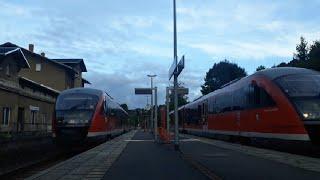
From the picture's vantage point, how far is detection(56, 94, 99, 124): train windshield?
1130 inches

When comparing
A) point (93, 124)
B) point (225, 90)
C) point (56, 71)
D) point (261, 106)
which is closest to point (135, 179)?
point (261, 106)

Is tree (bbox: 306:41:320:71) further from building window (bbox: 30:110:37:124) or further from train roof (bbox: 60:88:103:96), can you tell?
train roof (bbox: 60:88:103:96)

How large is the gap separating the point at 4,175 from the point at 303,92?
11.9 meters

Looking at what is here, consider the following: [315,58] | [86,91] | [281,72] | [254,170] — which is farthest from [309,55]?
[254,170]

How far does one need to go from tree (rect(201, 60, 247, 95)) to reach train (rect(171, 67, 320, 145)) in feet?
266

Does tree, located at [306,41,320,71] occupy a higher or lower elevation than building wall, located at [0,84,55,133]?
higher

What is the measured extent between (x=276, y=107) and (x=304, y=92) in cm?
125

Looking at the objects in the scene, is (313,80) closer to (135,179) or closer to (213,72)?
(135,179)

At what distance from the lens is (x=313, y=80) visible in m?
23.2

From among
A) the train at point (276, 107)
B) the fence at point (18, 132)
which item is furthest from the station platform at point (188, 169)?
the fence at point (18, 132)

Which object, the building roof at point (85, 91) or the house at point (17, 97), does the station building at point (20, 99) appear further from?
the building roof at point (85, 91)

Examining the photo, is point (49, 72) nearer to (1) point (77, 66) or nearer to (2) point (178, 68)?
(1) point (77, 66)

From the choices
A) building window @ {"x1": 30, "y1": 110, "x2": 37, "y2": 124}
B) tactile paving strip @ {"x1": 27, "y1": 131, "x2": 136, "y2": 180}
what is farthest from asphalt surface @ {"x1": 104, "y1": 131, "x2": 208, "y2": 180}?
building window @ {"x1": 30, "y1": 110, "x2": 37, "y2": 124}

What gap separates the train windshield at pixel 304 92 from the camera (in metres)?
21.2
